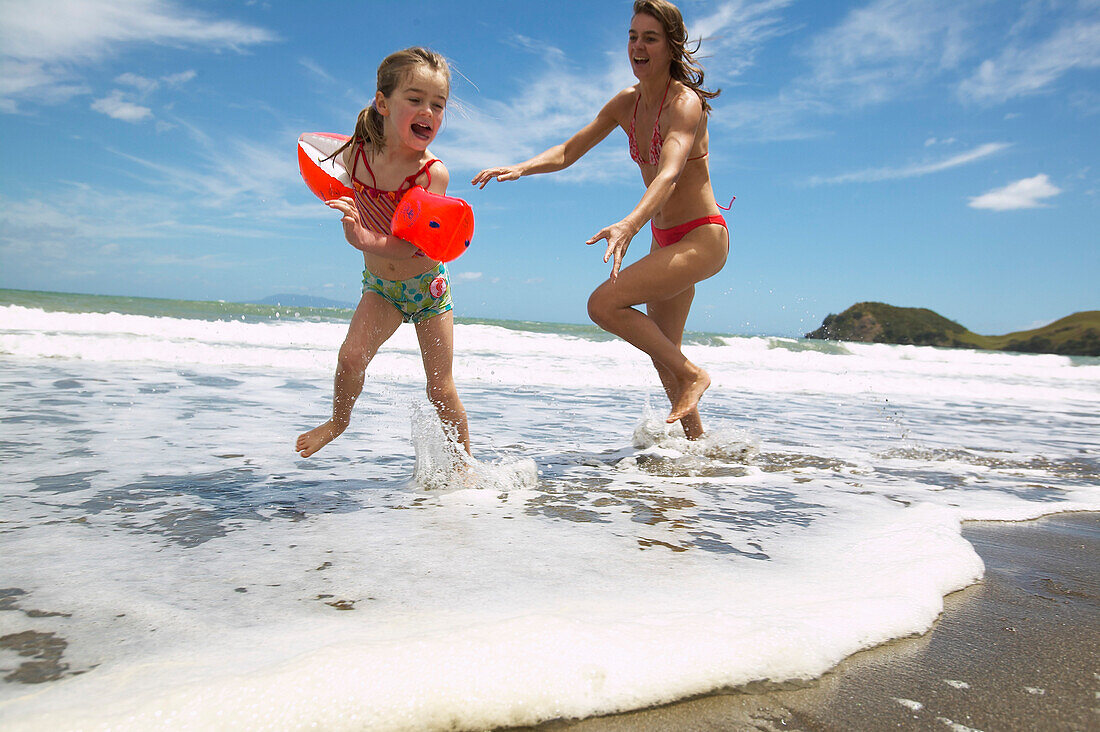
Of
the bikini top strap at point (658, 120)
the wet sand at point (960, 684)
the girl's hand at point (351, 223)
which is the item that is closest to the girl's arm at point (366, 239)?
the girl's hand at point (351, 223)

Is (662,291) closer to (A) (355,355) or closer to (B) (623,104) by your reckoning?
(B) (623,104)

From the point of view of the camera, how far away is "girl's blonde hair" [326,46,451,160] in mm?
2939

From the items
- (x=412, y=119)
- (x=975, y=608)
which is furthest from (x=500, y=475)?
(x=975, y=608)

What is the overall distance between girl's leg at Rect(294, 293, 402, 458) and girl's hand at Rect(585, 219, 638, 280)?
1035mm

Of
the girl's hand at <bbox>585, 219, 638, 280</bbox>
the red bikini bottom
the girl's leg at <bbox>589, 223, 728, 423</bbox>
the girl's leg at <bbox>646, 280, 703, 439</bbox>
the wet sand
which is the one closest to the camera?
the wet sand

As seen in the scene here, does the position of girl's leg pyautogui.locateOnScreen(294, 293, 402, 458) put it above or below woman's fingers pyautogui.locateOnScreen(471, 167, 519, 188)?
below

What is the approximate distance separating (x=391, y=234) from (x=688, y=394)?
5.59 feet

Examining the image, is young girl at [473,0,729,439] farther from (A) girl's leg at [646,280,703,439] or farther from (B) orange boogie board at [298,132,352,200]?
(B) orange boogie board at [298,132,352,200]

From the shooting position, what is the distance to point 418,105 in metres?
2.92

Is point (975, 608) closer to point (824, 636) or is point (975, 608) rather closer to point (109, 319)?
point (824, 636)

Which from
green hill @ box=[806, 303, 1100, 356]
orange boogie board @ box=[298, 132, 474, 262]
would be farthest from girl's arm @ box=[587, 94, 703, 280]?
green hill @ box=[806, 303, 1100, 356]

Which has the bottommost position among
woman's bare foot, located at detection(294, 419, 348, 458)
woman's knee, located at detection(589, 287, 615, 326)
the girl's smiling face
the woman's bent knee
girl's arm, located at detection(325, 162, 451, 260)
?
woman's bare foot, located at detection(294, 419, 348, 458)

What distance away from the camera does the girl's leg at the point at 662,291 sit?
353 centimetres

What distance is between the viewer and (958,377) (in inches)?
594
